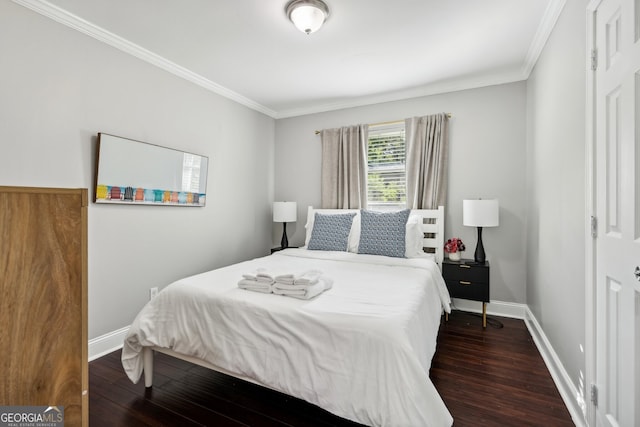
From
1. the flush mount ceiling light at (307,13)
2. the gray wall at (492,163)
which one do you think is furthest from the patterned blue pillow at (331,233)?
the flush mount ceiling light at (307,13)

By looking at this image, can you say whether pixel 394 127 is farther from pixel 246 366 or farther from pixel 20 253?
pixel 20 253

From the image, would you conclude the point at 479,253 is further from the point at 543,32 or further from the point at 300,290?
the point at 300,290

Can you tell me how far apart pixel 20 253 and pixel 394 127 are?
3.76 metres

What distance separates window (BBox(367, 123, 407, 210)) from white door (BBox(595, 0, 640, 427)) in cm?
242

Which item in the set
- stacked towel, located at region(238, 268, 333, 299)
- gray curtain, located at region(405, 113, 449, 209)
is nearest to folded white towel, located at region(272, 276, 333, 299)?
stacked towel, located at region(238, 268, 333, 299)

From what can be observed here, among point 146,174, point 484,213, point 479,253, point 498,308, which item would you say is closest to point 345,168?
point 484,213

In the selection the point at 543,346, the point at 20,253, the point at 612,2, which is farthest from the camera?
the point at 543,346

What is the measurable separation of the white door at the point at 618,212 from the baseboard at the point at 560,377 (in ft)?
0.87

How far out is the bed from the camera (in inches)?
51.9

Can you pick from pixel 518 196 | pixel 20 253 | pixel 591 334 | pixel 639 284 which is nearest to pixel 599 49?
pixel 639 284

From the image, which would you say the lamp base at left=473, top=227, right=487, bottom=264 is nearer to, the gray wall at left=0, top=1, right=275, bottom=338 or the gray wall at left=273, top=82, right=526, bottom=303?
the gray wall at left=273, top=82, right=526, bottom=303

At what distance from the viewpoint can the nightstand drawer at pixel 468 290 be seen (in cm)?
299

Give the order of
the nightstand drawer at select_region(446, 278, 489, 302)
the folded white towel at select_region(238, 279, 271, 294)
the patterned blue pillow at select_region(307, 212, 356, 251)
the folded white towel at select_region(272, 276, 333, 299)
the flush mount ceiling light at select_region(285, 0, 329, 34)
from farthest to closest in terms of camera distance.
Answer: the patterned blue pillow at select_region(307, 212, 356, 251) → the nightstand drawer at select_region(446, 278, 489, 302) → the flush mount ceiling light at select_region(285, 0, 329, 34) → the folded white towel at select_region(238, 279, 271, 294) → the folded white towel at select_region(272, 276, 333, 299)

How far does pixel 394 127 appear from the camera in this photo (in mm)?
3928
